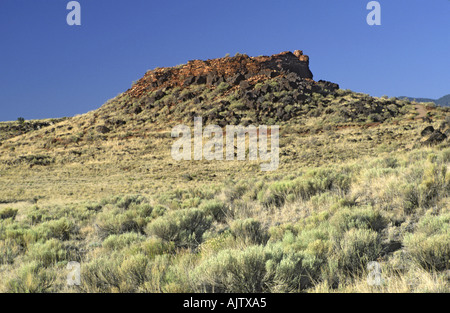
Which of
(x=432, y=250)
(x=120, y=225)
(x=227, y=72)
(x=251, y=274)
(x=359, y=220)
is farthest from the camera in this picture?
(x=227, y=72)

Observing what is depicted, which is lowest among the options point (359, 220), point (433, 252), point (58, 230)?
point (58, 230)

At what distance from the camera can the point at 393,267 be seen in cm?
423

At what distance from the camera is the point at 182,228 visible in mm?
6992

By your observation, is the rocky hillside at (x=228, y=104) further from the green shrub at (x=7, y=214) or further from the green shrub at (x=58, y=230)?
the green shrub at (x=58, y=230)

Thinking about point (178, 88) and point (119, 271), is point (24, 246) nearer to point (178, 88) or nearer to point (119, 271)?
point (119, 271)

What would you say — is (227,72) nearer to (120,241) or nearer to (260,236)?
(120,241)

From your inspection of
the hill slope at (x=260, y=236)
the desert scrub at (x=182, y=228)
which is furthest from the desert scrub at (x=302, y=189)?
the desert scrub at (x=182, y=228)

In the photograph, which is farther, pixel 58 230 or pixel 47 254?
pixel 58 230

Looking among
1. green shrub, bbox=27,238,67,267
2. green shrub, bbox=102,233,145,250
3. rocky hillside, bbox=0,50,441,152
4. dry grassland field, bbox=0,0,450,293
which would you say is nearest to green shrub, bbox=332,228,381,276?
dry grassland field, bbox=0,0,450,293

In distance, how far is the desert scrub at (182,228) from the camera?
21.7ft

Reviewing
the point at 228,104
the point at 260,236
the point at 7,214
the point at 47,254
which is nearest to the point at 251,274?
the point at 260,236
